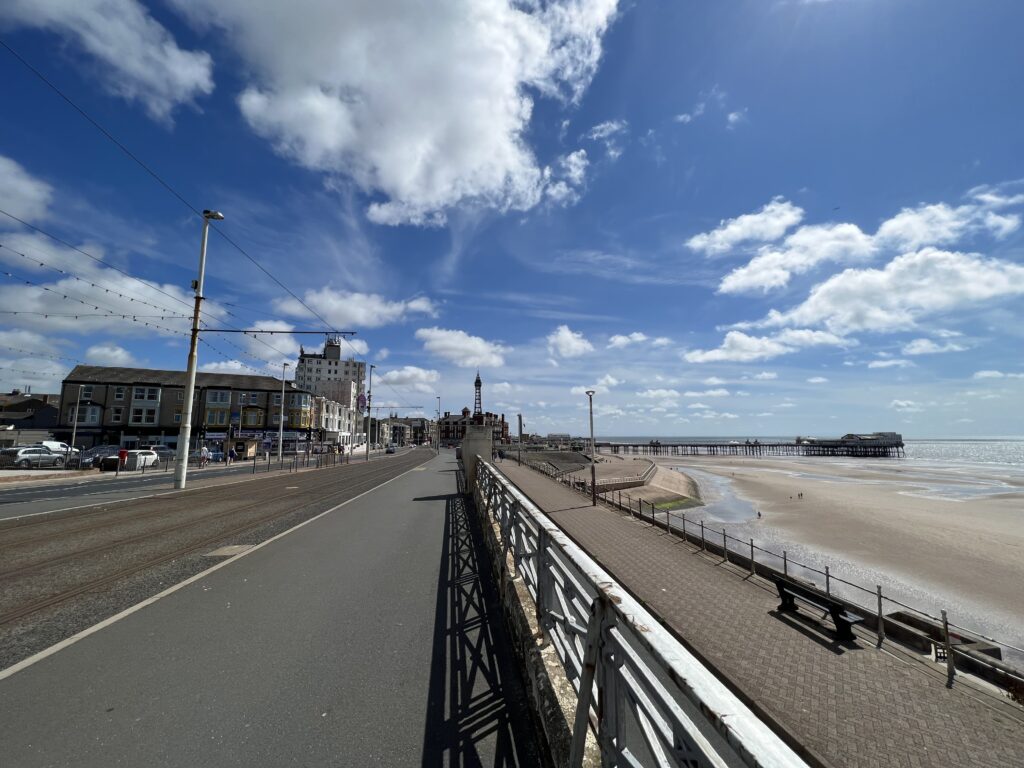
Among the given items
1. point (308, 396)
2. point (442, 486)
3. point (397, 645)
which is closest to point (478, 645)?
point (397, 645)

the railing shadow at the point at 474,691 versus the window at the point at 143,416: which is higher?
the window at the point at 143,416

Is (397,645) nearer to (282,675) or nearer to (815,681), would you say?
(282,675)

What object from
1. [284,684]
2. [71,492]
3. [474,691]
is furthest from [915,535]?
[71,492]

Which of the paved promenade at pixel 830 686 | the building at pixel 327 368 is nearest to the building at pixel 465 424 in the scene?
the building at pixel 327 368

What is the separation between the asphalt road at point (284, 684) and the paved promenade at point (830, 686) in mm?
3929

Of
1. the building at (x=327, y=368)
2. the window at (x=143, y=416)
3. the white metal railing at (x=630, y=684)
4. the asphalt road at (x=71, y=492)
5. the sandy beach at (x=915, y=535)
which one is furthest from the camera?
the building at (x=327, y=368)

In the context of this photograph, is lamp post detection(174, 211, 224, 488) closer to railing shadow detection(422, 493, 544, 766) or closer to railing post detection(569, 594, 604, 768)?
railing shadow detection(422, 493, 544, 766)

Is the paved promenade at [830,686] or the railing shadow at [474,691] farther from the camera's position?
the paved promenade at [830,686]

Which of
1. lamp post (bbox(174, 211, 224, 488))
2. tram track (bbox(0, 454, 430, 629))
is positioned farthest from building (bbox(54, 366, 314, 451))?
tram track (bbox(0, 454, 430, 629))

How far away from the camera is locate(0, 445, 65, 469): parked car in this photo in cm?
3027

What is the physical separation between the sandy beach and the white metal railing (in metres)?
14.7

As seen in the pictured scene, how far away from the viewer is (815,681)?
651 cm

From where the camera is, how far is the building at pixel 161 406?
49375 millimetres

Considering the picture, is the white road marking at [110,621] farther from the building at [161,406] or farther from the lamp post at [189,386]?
the building at [161,406]
